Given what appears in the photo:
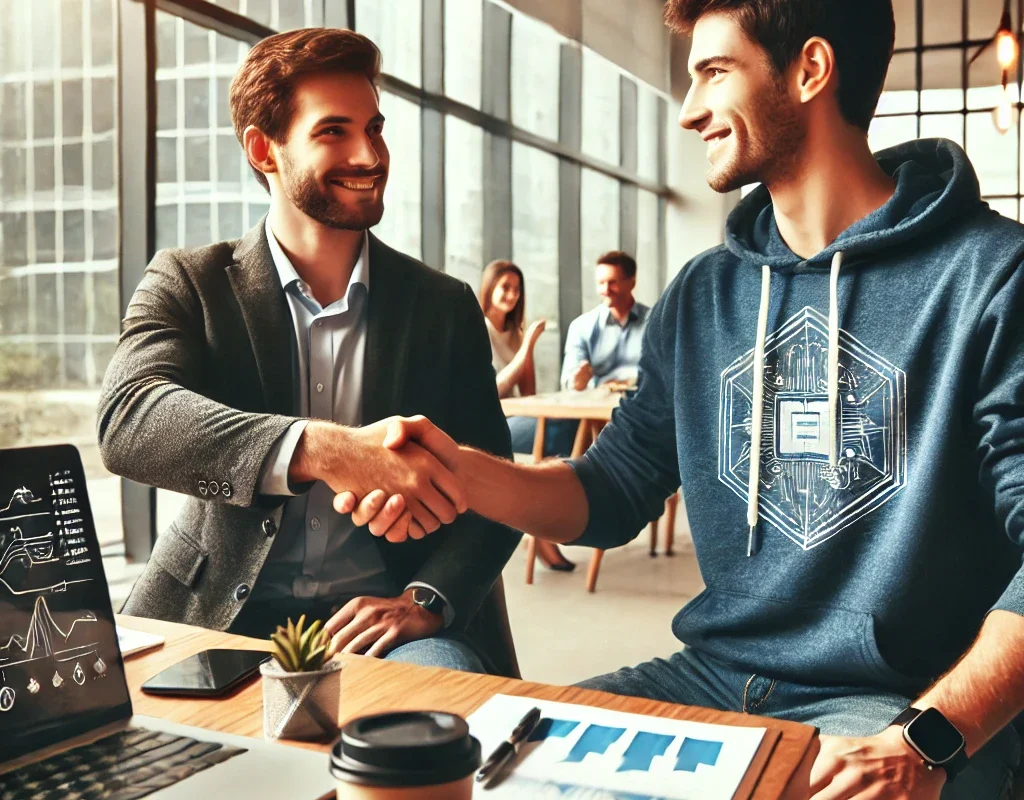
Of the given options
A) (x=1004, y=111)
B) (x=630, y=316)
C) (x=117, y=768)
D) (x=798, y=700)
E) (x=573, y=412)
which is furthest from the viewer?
(x=1004, y=111)

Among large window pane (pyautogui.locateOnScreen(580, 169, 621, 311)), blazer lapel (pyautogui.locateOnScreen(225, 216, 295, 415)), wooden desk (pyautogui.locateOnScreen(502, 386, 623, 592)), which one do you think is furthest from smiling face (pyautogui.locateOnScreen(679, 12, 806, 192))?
large window pane (pyautogui.locateOnScreen(580, 169, 621, 311))

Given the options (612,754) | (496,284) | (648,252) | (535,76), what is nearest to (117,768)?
(612,754)

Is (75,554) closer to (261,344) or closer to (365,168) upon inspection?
(261,344)

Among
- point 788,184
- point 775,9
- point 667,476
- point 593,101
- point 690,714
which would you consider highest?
point 593,101

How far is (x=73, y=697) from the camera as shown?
824mm

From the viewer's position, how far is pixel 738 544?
55.0 inches

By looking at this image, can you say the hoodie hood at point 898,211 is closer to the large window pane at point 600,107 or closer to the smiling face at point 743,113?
the smiling face at point 743,113

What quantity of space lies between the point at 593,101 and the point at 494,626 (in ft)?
23.6

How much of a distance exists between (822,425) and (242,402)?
89 centimetres

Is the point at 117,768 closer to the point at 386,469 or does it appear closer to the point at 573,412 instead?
the point at 386,469

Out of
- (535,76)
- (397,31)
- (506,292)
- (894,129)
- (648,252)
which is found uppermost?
(894,129)

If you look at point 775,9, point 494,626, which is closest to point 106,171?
point 494,626

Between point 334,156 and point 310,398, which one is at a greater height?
point 334,156

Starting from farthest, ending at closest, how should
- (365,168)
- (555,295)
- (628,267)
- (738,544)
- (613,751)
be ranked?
(555,295)
(628,267)
(365,168)
(738,544)
(613,751)
